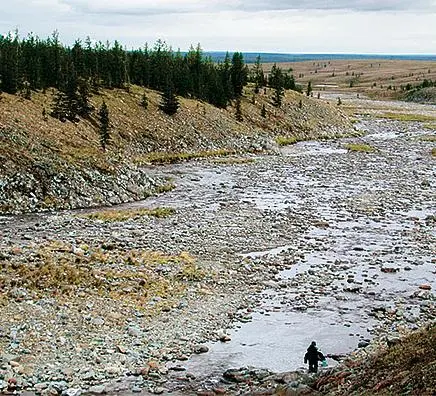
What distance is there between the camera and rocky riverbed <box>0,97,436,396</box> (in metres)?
19.0

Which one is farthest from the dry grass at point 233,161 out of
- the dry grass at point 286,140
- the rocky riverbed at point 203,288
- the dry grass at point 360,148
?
the rocky riverbed at point 203,288

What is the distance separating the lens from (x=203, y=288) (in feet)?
83.8

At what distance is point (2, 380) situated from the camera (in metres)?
17.4

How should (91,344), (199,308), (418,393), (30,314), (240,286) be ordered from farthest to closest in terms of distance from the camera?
(240,286), (199,308), (30,314), (91,344), (418,393)

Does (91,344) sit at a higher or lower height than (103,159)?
lower

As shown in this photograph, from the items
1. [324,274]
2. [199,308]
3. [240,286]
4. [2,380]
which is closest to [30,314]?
[2,380]

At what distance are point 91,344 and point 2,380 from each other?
3.22m

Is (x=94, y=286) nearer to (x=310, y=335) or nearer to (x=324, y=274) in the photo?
(x=310, y=335)

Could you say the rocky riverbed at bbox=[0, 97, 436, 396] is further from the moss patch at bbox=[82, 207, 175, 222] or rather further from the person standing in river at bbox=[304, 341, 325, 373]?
the person standing in river at bbox=[304, 341, 325, 373]

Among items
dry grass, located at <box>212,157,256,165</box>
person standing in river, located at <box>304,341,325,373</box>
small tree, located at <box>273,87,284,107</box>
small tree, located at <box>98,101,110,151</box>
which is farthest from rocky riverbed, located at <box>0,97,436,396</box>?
small tree, located at <box>273,87,284,107</box>

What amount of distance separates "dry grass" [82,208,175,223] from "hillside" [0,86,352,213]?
2548 millimetres

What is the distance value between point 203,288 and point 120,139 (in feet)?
117

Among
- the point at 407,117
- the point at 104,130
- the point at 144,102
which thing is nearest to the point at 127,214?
the point at 104,130

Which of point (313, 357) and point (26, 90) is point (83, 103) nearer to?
point (26, 90)
